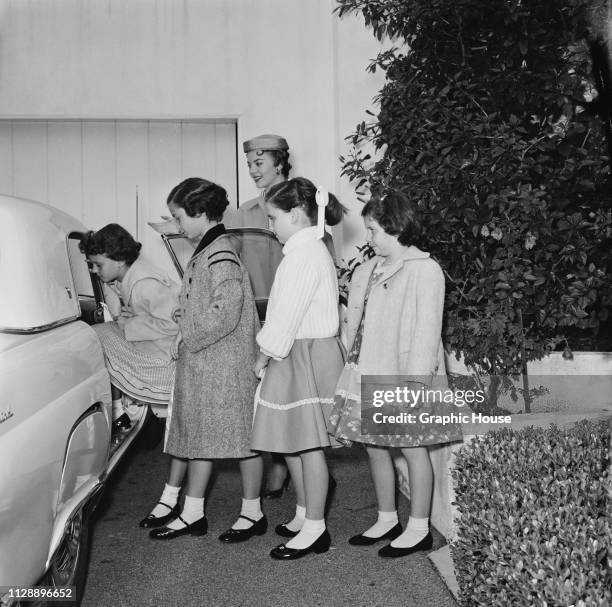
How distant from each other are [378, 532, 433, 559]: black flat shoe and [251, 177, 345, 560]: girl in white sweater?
27 centimetres

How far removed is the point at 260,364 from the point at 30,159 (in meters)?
4.22

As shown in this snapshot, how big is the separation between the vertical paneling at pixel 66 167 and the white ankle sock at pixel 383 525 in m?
4.20

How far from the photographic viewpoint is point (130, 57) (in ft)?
21.8

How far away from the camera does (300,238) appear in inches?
139

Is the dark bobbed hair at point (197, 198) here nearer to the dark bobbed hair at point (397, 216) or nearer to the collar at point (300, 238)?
the collar at point (300, 238)

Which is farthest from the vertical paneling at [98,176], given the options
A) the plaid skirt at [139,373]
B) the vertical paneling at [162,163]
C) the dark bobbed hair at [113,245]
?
the plaid skirt at [139,373]

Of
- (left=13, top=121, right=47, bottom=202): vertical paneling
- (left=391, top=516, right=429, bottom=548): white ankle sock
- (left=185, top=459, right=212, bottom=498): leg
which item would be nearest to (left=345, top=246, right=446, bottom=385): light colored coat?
(left=391, top=516, right=429, bottom=548): white ankle sock

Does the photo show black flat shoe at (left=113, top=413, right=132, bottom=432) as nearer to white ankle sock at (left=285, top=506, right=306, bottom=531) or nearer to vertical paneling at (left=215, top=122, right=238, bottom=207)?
white ankle sock at (left=285, top=506, right=306, bottom=531)

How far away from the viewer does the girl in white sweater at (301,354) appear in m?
3.47

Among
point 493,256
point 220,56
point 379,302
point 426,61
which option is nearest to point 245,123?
point 220,56

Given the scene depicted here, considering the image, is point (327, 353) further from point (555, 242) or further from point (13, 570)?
point (13, 570)

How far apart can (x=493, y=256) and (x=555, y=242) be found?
47cm

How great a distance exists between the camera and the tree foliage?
3.81 metres

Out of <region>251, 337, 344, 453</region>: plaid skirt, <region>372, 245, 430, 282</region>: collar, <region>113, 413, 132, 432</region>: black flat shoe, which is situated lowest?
<region>113, 413, 132, 432</region>: black flat shoe
